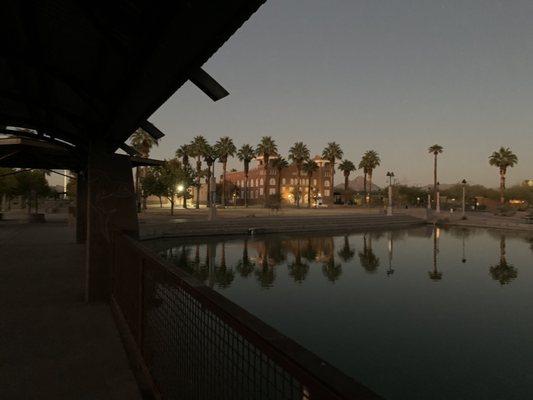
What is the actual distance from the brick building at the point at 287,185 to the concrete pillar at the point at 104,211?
9512 centimetres

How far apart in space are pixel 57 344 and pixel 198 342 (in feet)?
9.84

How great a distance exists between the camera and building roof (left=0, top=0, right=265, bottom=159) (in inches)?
105

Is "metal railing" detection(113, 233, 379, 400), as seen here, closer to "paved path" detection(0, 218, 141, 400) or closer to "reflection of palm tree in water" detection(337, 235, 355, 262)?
"paved path" detection(0, 218, 141, 400)

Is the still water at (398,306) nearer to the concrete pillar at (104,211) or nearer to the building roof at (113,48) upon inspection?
the concrete pillar at (104,211)

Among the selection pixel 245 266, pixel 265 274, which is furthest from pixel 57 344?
pixel 245 266

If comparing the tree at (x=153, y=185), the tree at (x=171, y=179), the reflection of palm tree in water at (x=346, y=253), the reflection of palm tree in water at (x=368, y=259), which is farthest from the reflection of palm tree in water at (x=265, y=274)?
the tree at (x=153, y=185)

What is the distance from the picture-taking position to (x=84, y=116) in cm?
764

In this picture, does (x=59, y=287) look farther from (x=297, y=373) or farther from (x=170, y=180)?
(x=170, y=180)

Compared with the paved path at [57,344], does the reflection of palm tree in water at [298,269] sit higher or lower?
lower

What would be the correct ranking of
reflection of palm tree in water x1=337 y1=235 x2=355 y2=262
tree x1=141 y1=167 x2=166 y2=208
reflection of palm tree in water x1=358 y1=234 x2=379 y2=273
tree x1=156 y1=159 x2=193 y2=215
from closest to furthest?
reflection of palm tree in water x1=358 y1=234 x2=379 y2=273 → reflection of palm tree in water x1=337 y1=235 x2=355 y2=262 → tree x1=156 y1=159 x2=193 y2=215 → tree x1=141 y1=167 x2=166 y2=208

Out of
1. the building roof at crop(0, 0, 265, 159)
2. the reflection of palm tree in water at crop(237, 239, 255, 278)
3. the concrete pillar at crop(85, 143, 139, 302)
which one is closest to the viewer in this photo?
the building roof at crop(0, 0, 265, 159)

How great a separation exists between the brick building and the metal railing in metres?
98.6

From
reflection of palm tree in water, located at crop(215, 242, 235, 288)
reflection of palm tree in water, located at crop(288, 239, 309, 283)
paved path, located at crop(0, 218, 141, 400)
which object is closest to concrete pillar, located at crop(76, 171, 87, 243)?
reflection of palm tree in water, located at crop(215, 242, 235, 288)

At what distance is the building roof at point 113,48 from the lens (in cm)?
→ 267
